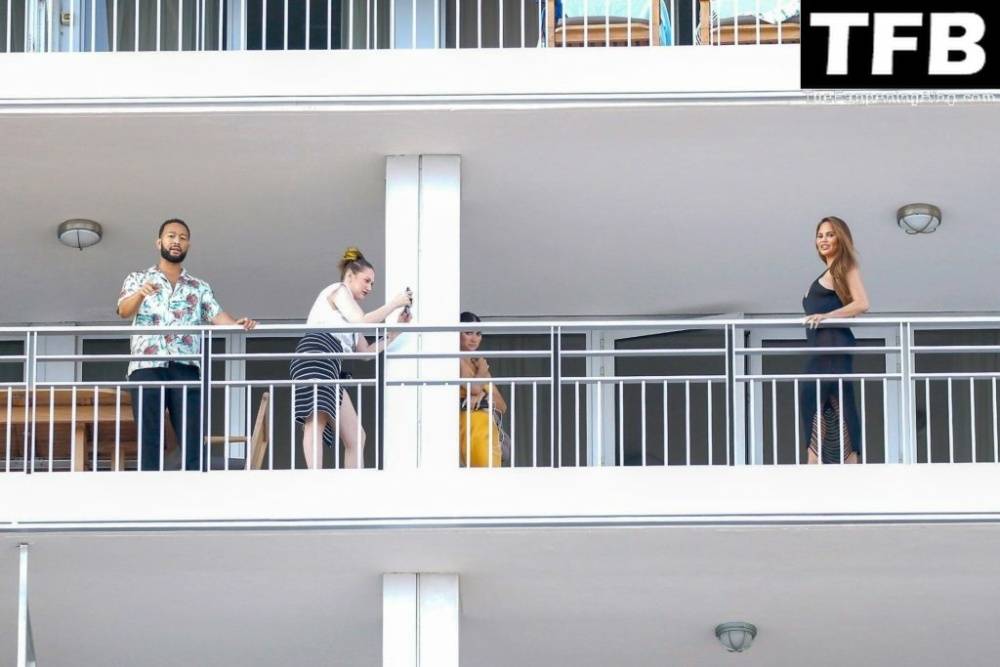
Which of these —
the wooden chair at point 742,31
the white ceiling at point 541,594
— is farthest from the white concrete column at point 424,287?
the wooden chair at point 742,31

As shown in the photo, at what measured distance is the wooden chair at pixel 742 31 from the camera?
15.2 metres

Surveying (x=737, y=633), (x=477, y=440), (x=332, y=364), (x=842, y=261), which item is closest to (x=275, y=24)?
(x=332, y=364)

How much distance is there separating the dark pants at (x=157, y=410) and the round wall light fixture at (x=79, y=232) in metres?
2.33

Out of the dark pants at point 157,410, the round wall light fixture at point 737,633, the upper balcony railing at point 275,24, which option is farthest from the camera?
the upper balcony railing at point 275,24

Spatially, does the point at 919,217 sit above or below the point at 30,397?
above

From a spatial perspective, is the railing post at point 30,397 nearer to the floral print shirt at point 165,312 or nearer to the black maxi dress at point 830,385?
the floral print shirt at point 165,312

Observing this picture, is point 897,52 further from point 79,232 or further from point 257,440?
point 79,232

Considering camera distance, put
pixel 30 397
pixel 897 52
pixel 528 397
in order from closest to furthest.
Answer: pixel 30 397, pixel 897 52, pixel 528 397

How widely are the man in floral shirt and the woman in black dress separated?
11.9 feet

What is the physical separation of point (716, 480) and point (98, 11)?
20.9 feet

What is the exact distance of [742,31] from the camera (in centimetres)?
1534

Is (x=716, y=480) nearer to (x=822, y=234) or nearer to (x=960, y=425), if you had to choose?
(x=822, y=234)

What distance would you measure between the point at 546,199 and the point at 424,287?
1.60 m

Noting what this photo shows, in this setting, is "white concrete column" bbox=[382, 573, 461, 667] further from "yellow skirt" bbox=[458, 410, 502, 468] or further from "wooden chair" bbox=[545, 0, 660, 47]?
"wooden chair" bbox=[545, 0, 660, 47]
